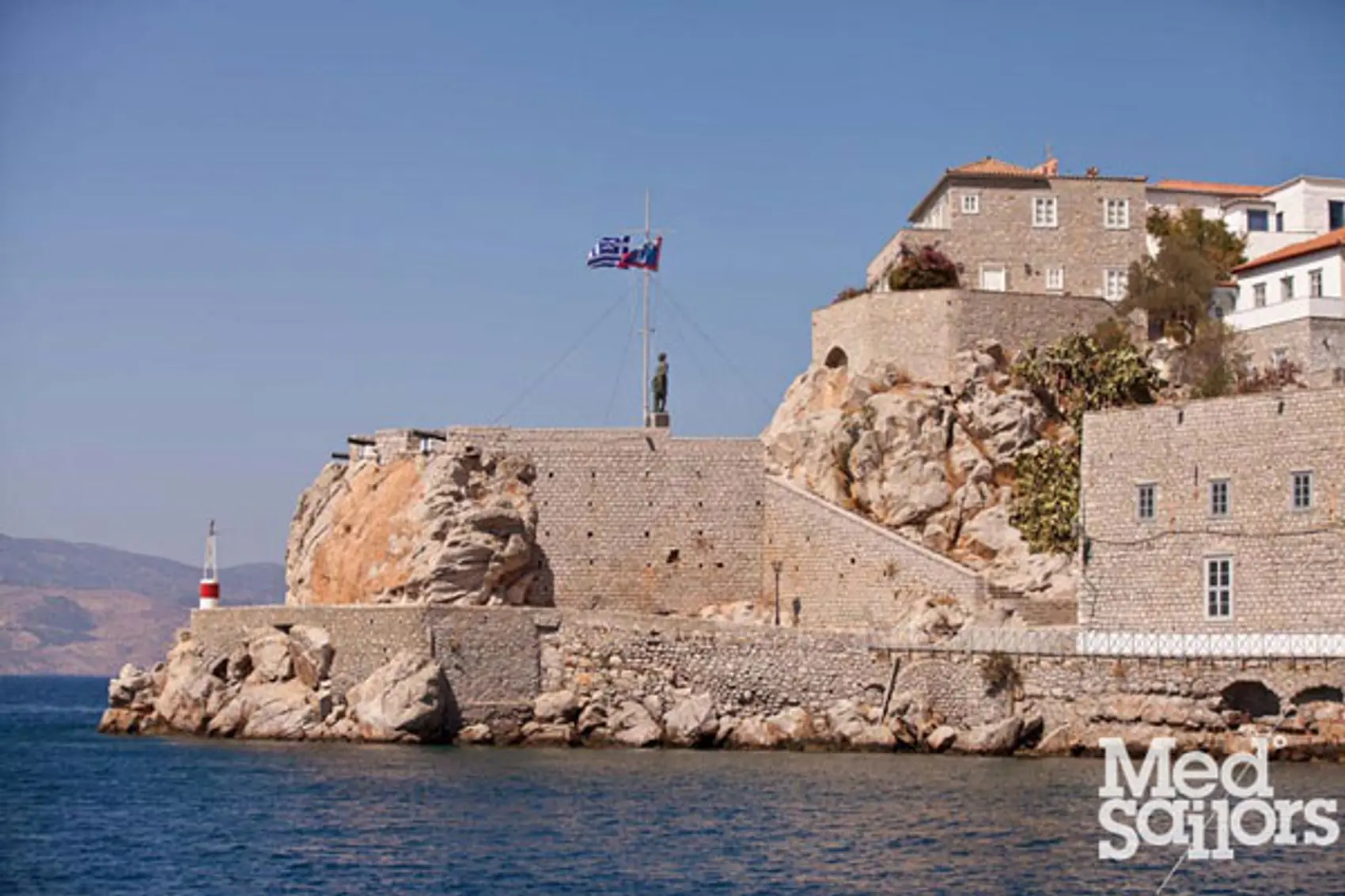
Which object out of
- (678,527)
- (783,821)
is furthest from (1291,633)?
(678,527)

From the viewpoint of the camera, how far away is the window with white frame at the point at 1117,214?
5069 centimetres

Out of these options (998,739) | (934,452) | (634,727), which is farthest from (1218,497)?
(634,727)

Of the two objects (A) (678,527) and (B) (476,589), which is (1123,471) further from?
(B) (476,589)

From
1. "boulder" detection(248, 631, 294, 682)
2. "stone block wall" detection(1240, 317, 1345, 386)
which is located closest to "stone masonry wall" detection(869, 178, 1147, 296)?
"stone block wall" detection(1240, 317, 1345, 386)

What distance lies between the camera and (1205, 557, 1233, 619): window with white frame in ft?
115

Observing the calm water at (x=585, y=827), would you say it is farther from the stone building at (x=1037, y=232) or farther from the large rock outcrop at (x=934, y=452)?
the stone building at (x=1037, y=232)

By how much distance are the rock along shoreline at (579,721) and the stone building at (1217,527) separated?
1.69 metres

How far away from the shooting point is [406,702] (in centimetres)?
3769

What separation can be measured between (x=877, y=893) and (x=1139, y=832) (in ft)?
19.3

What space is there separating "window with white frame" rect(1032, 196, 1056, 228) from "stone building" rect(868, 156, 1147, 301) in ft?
0.07

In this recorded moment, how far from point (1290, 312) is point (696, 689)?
56.6 feet

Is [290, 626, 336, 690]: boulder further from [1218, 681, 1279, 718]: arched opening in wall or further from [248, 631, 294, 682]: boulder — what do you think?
[1218, 681, 1279, 718]: arched opening in wall

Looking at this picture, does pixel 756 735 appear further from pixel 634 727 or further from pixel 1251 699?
pixel 1251 699

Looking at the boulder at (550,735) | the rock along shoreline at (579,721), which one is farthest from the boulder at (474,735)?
the boulder at (550,735)
